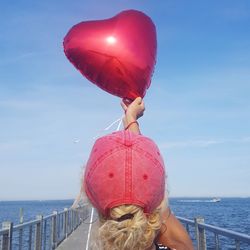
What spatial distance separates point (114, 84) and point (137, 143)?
122 cm

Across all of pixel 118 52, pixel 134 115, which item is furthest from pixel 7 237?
pixel 134 115

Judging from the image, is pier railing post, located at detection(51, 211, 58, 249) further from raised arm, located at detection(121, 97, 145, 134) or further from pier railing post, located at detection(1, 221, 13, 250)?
raised arm, located at detection(121, 97, 145, 134)

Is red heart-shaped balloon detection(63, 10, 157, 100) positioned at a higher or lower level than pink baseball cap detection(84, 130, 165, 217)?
higher

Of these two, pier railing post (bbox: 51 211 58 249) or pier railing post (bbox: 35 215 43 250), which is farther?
pier railing post (bbox: 51 211 58 249)

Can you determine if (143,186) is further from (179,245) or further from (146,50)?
(146,50)

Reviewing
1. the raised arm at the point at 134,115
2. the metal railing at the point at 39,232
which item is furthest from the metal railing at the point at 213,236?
the raised arm at the point at 134,115

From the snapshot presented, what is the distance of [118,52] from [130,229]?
4.63 feet

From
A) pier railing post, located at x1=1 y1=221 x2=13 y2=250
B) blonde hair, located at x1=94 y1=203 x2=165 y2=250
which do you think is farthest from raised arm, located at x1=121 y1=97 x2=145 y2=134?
pier railing post, located at x1=1 y1=221 x2=13 y2=250

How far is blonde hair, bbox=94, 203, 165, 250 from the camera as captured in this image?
1618 mm

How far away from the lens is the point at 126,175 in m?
1.67

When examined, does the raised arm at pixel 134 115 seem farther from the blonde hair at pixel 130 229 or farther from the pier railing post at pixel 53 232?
the pier railing post at pixel 53 232

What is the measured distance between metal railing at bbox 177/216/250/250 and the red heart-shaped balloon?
1813mm

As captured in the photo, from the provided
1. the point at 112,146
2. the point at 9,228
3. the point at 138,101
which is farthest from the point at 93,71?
the point at 9,228

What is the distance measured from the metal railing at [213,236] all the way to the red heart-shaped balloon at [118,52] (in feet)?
5.95
